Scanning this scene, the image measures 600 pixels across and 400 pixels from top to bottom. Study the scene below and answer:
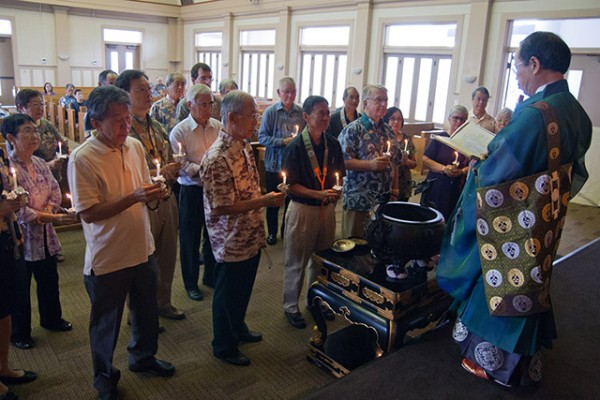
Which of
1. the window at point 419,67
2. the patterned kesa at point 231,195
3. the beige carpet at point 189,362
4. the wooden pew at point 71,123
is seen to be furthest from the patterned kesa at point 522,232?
the window at point 419,67

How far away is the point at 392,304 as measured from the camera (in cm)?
193

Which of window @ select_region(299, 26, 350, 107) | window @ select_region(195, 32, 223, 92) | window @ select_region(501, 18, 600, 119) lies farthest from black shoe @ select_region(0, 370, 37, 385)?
window @ select_region(195, 32, 223, 92)

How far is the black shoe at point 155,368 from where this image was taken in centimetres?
222

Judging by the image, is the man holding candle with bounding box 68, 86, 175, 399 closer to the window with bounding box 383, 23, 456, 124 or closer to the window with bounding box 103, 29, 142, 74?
the window with bounding box 383, 23, 456, 124

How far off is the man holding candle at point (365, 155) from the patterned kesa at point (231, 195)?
2.86ft

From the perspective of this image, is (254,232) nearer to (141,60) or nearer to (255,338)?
(255,338)

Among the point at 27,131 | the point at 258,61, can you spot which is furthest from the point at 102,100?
the point at 258,61

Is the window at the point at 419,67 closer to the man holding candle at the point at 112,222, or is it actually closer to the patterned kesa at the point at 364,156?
the patterned kesa at the point at 364,156

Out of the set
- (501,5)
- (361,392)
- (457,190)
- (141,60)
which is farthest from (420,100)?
(141,60)

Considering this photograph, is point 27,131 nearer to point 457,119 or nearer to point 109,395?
point 109,395

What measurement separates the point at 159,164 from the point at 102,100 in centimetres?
67

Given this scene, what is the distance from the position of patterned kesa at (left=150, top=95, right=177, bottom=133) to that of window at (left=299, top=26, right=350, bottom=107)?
7.29 metres

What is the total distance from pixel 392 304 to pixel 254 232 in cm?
75

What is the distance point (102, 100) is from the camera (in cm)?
175
